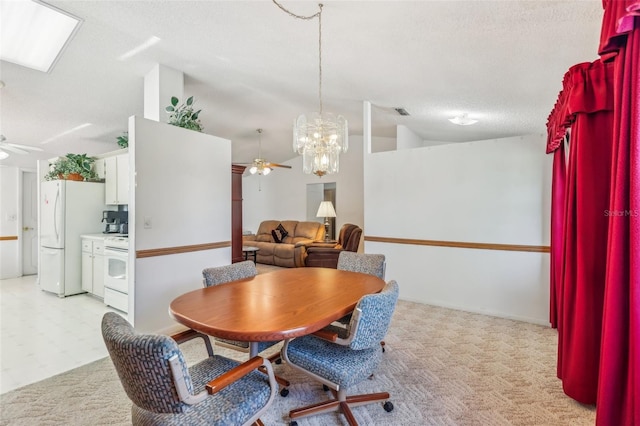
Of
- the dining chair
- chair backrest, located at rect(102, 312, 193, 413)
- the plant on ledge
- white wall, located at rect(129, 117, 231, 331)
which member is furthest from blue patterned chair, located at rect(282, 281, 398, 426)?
the plant on ledge

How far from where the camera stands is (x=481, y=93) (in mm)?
3400

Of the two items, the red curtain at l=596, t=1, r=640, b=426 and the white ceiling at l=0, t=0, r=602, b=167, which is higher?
the white ceiling at l=0, t=0, r=602, b=167

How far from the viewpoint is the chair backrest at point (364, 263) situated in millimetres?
2781

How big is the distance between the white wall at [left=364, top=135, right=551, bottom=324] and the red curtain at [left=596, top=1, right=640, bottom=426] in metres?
2.47

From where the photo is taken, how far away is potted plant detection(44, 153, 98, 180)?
14.7 ft

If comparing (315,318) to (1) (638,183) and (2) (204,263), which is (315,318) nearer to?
(1) (638,183)

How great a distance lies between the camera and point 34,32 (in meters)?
2.88

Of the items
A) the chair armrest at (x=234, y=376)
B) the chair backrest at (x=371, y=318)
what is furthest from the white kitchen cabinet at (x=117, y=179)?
the chair backrest at (x=371, y=318)

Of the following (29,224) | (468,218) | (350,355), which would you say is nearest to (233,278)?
(350,355)

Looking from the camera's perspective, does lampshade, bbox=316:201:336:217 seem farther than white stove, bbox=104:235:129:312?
Yes

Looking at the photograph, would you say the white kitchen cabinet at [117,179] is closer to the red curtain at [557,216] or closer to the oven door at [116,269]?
the oven door at [116,269]

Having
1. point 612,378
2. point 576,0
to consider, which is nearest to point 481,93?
point 576,0

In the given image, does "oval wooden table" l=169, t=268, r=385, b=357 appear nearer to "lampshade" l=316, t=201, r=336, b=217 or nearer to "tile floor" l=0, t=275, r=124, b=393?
"tile floor" l=0, t=275, r=124, b=393

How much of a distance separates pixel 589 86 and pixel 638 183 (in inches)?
37.8
